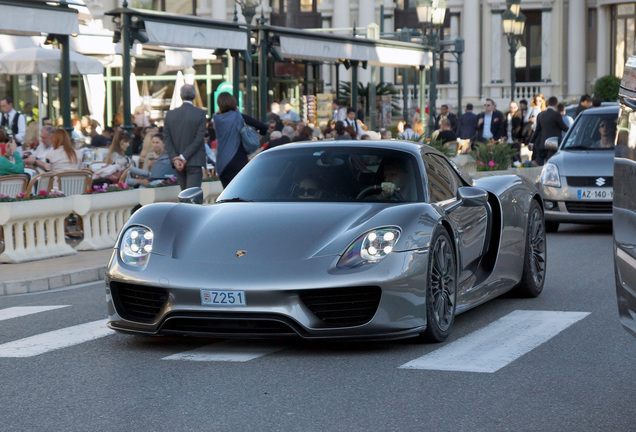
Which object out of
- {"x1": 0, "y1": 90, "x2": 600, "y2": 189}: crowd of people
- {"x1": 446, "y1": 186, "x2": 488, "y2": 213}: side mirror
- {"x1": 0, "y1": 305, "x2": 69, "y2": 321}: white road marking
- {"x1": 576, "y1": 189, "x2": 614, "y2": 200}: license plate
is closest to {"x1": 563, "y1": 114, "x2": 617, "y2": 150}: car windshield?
{"x1": 576, "y1": 189, "x2": 614, "y2": 200}: license plate

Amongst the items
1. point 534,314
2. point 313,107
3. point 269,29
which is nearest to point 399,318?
point 534,314

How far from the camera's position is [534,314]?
355 inches

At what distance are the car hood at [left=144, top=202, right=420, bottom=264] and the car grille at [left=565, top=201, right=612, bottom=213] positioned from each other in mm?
8277

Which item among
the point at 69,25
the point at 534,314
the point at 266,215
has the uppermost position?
the point at 69,25

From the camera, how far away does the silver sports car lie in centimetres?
707

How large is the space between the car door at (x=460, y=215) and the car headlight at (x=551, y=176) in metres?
7.09

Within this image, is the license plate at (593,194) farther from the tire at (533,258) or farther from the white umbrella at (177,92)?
the white umbrella at (177,92)

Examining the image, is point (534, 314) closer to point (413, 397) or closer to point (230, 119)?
point (413, 397)

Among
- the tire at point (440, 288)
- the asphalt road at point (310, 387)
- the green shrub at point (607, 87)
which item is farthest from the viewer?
the green shrub at point (607, 87)

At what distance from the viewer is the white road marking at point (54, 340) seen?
25.2 ft

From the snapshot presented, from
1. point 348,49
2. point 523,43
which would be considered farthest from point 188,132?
point 523,43

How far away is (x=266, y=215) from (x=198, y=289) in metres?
0.92

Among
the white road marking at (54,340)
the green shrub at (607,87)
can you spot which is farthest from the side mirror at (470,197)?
the green shrub at (607,87)

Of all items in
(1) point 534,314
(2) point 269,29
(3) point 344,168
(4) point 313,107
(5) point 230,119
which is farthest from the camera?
(4) point 313,107
